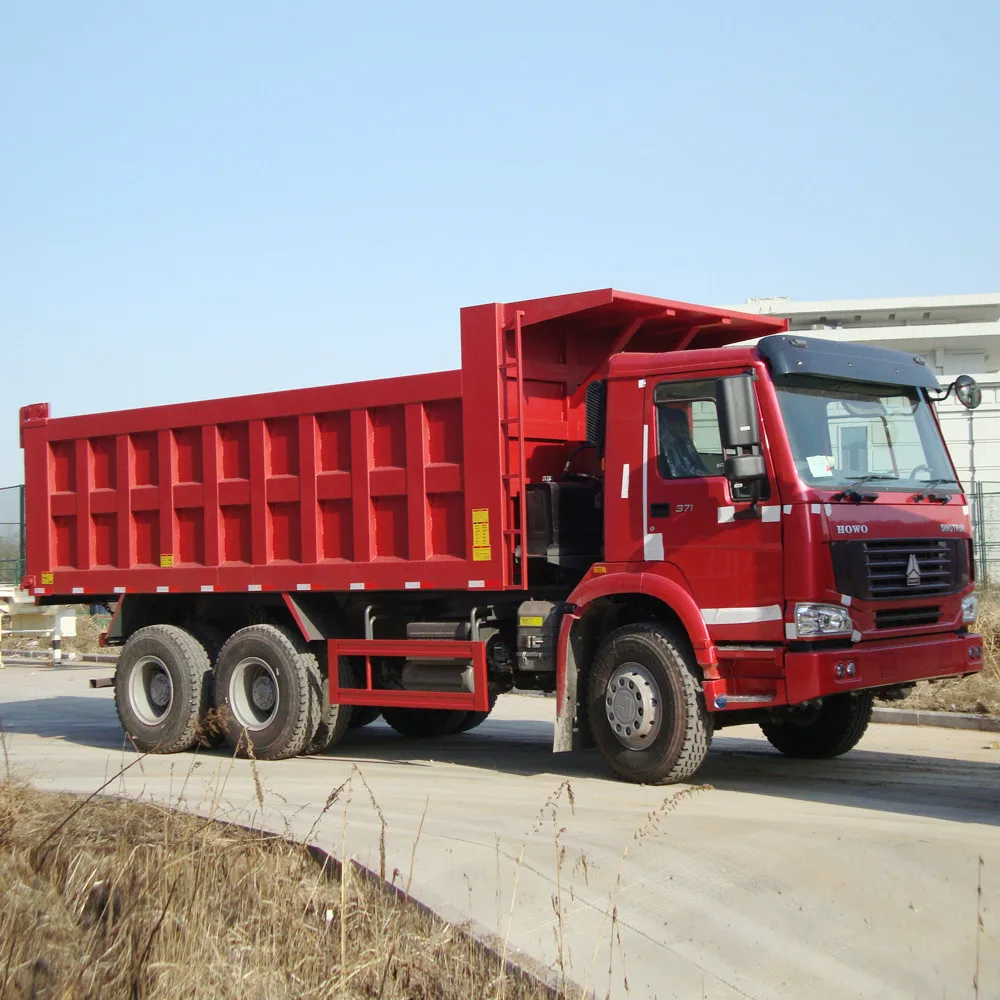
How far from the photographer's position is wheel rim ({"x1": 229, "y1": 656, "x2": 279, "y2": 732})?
10.9m

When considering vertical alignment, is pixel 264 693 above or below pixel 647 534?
below

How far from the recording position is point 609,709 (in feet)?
29.0

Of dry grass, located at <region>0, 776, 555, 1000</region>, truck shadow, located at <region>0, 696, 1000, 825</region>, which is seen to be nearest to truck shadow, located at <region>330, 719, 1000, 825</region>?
truck shadow, located at <region>0, 696, 1000, 825</region>

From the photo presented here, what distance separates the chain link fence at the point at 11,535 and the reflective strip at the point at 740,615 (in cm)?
2102

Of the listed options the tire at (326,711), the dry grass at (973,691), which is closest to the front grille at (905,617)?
the dry grass at (973,691)

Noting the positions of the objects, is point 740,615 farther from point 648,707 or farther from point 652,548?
point 648,707

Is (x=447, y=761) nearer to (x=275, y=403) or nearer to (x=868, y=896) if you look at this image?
(x=275, y=403)

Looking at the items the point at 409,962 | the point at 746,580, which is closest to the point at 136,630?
the point at 746,580

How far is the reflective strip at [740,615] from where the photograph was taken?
813 cm

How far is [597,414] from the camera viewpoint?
30.6 ft

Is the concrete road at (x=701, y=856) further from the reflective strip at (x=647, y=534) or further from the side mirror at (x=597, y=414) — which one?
the side mirror at (x=597, y=414)

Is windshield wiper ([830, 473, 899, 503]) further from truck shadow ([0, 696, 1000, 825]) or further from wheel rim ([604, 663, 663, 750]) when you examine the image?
truck shadow ([0, 696, 1000, 825])

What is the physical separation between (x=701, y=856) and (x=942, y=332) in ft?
162

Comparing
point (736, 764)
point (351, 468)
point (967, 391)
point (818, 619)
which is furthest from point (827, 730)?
point (351, 468)
